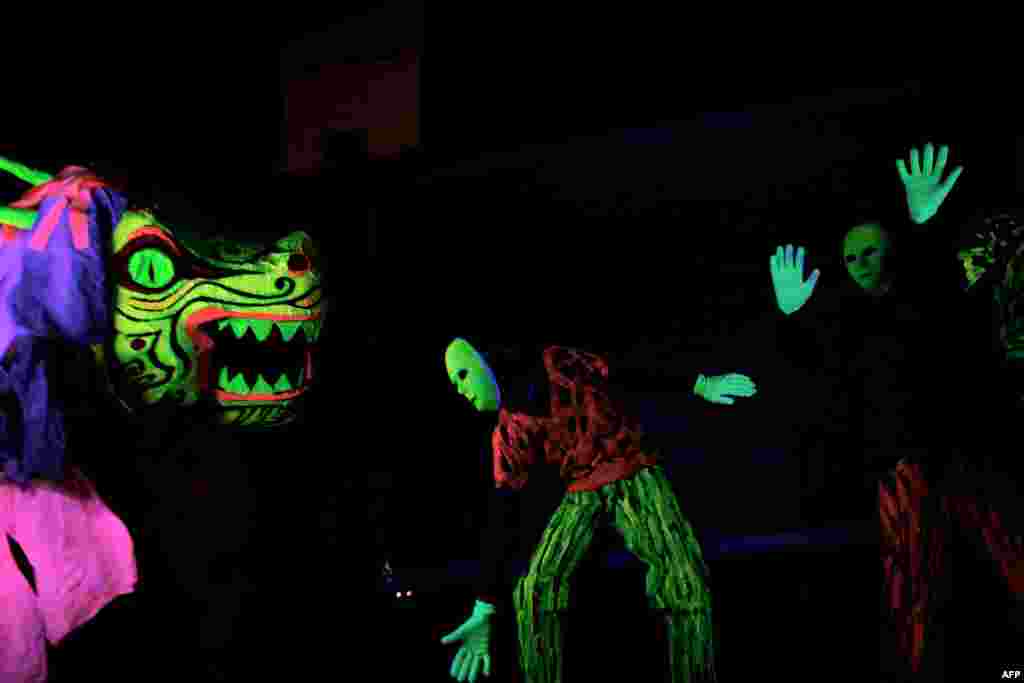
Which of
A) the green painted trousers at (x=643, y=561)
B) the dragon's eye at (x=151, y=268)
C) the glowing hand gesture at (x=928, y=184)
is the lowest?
the green painted trousers at (x=643, y=561)

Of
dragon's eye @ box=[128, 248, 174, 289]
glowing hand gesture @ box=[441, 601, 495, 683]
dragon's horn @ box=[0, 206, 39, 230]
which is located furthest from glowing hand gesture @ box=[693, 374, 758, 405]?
dragon's horn @ box=[0, 206, 39, 230]

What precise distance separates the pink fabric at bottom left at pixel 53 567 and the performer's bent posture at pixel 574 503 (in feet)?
2.12

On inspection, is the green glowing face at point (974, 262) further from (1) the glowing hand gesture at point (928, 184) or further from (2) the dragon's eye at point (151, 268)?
(2) the dragon's eye at point (151, 268)

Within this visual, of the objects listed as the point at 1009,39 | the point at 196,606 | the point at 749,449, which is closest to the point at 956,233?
the point at 1009,39

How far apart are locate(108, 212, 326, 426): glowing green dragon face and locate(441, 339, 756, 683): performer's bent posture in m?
0.48

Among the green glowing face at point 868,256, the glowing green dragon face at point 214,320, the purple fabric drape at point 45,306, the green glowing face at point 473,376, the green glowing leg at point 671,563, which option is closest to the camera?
the purple fabric drape at point 45,306

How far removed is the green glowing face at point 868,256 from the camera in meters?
1.79

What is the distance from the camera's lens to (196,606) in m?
1.90

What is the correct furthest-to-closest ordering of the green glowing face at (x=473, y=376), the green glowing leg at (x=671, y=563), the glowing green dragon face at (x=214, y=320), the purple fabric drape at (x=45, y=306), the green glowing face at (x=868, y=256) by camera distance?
the green glowing face at (x=473, y=376) → the green glowing face at (x=868, y=256) → the green glowing leg at (x=671, y=563) → the glowing green dragon face at (x=214, y=320) → the purple fabric drape at (x=45, y=306)

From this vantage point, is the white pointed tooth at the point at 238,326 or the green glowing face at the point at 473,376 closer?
the white pointed tooth at the point at 238,326

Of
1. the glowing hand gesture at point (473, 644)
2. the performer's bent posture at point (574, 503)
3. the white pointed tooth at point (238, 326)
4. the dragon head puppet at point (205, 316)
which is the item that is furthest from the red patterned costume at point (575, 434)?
the white pointed tooth at point (238, 326)

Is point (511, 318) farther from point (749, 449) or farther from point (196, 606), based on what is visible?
point (196, 606)

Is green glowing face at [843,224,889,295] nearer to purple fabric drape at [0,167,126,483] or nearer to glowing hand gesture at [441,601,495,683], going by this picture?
glowing hand gesture at [441,601,495,683]

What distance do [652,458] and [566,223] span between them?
0.63 m
